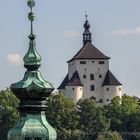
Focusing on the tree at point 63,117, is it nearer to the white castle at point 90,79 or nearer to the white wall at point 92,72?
the white castle at point 90,79

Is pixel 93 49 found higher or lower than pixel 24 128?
higher

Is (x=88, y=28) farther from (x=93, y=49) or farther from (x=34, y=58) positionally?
(x=34, y=58)

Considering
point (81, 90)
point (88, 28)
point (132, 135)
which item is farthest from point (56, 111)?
point (88, 28)

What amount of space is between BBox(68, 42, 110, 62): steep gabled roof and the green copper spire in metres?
121

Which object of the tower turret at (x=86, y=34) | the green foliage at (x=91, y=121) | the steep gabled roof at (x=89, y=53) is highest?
the tower turret at (x=86, y=34)

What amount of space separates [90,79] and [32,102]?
120 metres

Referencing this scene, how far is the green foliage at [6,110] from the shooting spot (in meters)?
96.9

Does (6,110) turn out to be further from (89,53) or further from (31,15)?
(31,15)

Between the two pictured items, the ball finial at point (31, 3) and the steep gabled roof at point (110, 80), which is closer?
the ball finial at point (31, 3)

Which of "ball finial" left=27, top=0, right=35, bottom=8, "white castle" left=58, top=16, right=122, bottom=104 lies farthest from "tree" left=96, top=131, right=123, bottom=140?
"ball finial" left=27, top=0, right=35, bottom=8

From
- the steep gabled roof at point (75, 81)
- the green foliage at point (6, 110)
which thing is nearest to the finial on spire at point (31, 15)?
the green foliage at point (6, 110)

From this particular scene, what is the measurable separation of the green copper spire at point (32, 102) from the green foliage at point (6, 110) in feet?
291

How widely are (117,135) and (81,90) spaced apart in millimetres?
27227

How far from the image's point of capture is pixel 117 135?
97.9 m
